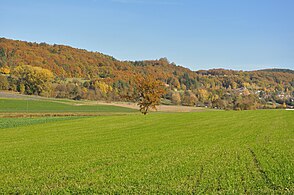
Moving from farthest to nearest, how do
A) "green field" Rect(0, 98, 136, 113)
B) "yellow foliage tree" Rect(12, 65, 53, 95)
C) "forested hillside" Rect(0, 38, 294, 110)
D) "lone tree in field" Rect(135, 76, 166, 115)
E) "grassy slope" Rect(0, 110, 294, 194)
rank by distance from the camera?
"forested hillside" Rect(0, 38, 294, 110), "yellow foliage tree" Rect(12, 65, 53, 95), "lone tree in field" Rect(135, 76, 166, 115), "green field" Rect(0, 98, 136, 113), "grassy slope" Rect(0, 110, 294, 194)

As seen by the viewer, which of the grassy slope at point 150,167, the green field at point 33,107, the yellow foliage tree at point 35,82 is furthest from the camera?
the yellow foliage tree at point 35,82

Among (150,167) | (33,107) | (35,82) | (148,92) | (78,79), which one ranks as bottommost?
(150,167)

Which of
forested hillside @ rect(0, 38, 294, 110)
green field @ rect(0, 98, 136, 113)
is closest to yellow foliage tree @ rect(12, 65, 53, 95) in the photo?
forested hillside @ rect(0, 38, 294, 110)

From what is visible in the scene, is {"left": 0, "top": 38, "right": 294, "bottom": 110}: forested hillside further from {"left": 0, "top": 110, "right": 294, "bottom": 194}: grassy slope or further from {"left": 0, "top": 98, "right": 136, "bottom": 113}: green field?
{"left": 0, "top": 110, "right": 294, "bottom": 194}: grassy slope

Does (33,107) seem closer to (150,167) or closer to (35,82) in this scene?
(35,82)

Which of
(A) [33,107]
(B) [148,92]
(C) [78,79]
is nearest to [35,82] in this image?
(A) [33,107]

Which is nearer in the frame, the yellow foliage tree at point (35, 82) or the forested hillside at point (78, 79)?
the yellow foliage tree at point (35, 82)

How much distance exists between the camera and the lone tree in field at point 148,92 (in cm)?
8180

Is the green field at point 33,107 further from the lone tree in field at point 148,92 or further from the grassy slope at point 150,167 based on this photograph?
the grassy slope at point 150,167

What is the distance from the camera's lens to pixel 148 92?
82.7 m

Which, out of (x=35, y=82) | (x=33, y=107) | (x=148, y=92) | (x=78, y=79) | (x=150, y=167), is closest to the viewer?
(x=150, y=167)

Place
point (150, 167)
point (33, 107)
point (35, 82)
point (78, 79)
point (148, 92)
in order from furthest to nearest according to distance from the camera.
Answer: point (78, 79) → point (35, 82) → point (33, 107) → point (148, 92) → point (150, 167)

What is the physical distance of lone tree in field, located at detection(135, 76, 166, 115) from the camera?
268ft

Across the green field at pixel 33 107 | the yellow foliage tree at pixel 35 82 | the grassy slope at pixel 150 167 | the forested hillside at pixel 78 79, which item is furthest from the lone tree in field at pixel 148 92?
the grassy slope at pixel 150 167
